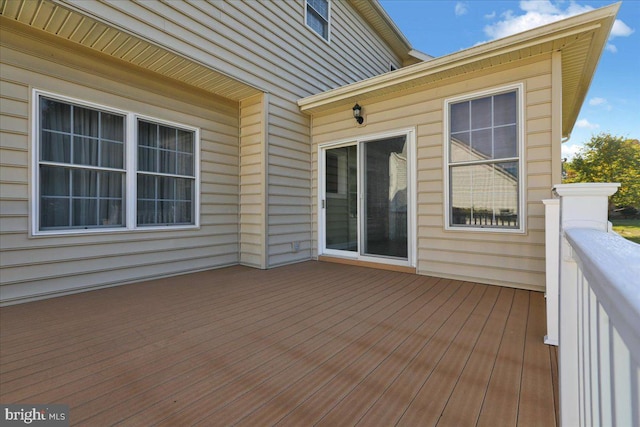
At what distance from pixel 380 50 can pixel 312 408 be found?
26.2 feet

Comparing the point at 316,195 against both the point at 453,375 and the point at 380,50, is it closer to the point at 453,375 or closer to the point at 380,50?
the point at 453,375

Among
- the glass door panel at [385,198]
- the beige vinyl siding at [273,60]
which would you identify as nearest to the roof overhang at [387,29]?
the beige vinyl siding at [273,60]

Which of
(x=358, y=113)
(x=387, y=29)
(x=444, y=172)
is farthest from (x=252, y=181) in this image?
(x=387, y=29)

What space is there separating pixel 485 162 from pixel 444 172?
0.46m

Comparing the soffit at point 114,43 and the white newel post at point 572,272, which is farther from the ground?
the soffit at point 114,43

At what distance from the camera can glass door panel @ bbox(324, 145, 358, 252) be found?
4699mm

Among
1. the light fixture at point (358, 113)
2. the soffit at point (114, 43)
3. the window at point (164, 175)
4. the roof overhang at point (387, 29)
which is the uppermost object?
the roof overhang at point (387, 29)

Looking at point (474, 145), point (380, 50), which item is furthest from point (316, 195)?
point (380, 50)

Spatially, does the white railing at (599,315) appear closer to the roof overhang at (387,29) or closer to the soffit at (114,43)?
the soffit at (114,43)

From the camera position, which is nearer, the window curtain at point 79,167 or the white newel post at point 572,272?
the white newel post at point 572,272

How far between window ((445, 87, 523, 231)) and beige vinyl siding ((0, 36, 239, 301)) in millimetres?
3191

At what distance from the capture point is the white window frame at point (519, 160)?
127 inches

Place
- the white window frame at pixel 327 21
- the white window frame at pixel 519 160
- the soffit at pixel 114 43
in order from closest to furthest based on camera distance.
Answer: the soffit at pixel 114 43 → the white window frame at pixel 519 160 → the white window frame at pixel 327 21

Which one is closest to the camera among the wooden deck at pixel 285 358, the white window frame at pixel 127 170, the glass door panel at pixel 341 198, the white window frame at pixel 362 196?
the wooden deck at pixel 285 358
